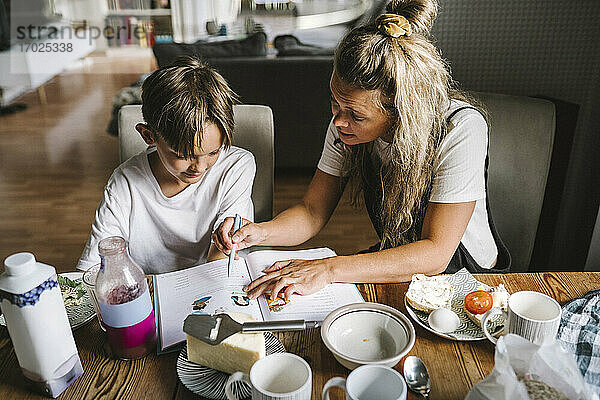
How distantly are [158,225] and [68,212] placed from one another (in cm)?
180

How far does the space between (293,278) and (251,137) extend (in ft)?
1.87

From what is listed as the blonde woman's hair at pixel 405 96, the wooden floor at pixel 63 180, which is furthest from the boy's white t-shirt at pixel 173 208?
the wooden floor at pixel 63 180

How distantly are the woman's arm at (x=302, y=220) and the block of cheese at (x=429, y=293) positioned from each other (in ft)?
1.48

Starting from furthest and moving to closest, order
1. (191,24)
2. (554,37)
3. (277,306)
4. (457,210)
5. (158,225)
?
(191,24) → (554,37) → (158,225) → (457,210) → (277,306)

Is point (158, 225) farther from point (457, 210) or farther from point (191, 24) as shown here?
point (191, 24)

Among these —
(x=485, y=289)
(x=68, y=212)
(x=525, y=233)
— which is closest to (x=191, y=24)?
(x=68, y=212)

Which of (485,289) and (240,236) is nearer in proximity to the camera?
(485,289)

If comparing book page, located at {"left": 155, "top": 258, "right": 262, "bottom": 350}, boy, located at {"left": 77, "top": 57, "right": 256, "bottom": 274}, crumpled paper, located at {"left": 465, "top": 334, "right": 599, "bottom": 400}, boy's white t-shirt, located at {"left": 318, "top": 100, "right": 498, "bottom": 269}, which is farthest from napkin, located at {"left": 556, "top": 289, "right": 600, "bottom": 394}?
boy, located at {"left": 77, "top": 57, "right": 256, "bottom": 274}

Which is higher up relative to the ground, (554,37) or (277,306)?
(554,37)

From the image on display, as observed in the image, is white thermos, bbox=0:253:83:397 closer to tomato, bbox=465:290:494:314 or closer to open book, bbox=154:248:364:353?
open book, bbox=154:248:364:353

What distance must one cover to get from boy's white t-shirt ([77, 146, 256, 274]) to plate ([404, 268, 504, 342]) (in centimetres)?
58

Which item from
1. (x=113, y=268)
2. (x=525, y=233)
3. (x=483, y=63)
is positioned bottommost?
(x=525, y=233)

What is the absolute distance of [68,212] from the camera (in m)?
2.98

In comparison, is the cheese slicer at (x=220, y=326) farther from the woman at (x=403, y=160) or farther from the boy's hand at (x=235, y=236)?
the boy's hand at (x=235, y=236)
